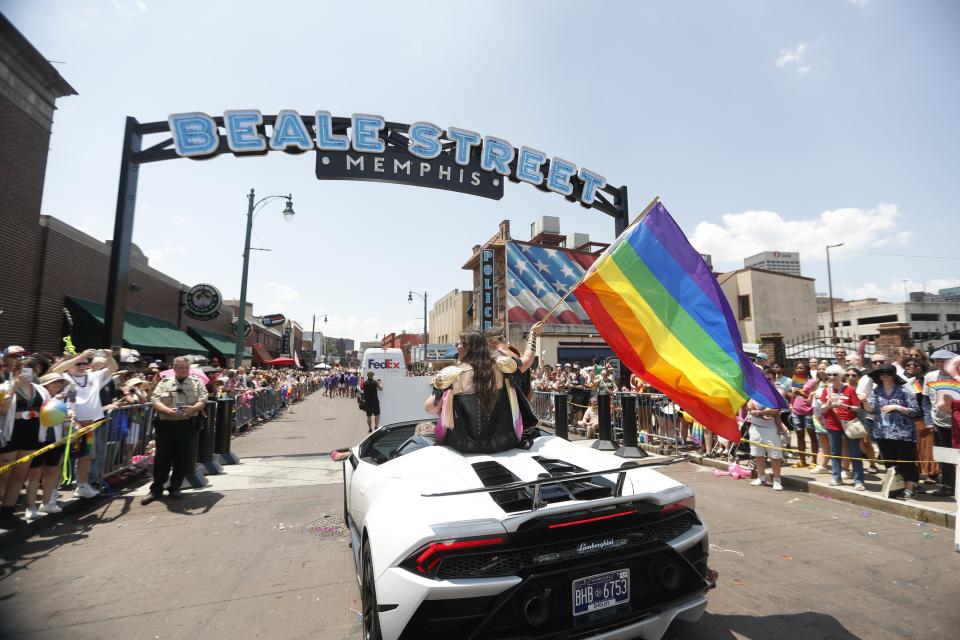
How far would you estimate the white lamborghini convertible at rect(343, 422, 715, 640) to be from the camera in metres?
2.05

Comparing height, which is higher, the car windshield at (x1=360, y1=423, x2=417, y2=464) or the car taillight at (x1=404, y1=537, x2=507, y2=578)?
the car windshield at (x1=360, y1=423, x2=417, y2=464)

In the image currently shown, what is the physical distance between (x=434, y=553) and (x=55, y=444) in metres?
5.85

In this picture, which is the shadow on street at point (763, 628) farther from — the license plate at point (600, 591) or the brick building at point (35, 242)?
the brick building at point (35, 242)

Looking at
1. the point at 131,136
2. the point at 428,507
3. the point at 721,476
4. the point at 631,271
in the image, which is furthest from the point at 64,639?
the point at 131,136

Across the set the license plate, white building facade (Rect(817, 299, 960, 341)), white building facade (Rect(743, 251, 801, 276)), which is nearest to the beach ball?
the license plate

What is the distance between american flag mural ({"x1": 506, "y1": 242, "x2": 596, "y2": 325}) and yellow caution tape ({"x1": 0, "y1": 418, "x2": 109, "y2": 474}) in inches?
1074

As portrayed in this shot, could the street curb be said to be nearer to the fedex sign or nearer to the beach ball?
the beach ball

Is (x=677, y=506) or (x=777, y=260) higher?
(x=777, y=260)

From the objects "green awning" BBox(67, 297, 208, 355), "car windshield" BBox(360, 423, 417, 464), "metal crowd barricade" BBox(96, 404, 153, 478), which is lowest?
"metal crowd barricade" BBox(96, 404, 153, 478)

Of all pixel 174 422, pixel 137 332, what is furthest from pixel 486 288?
pixel 174 422

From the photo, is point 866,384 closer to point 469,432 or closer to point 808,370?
point 808,370

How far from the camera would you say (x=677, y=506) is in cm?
259

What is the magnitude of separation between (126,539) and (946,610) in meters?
7.41

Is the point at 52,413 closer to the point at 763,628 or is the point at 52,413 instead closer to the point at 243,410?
the point at 763,628
